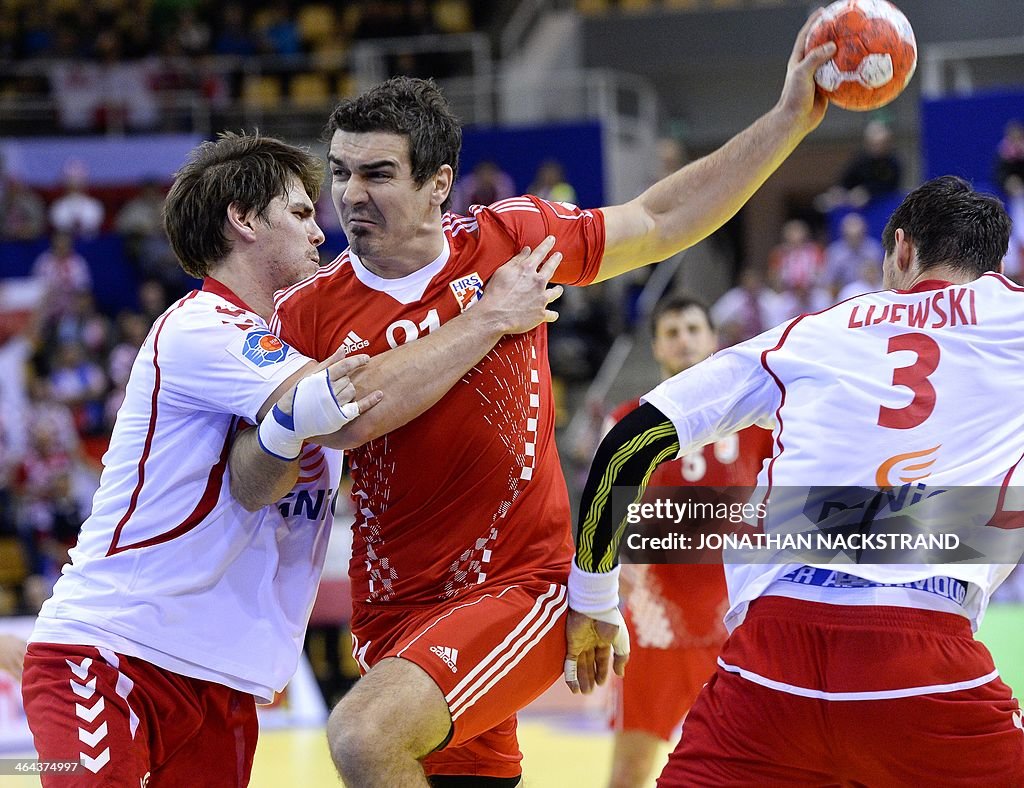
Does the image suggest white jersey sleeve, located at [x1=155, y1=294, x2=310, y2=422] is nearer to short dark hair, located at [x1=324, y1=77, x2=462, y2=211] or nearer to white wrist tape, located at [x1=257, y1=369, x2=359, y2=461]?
white wrist tape, located at [x1=257, y1=369, x2=359, y2=461]

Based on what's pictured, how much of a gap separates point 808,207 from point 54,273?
466 inches

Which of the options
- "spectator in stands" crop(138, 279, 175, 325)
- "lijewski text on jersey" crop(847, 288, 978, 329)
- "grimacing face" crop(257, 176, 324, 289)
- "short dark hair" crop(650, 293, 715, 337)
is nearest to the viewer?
"lijewski text on jersey" crop(847, 288, 978, 329)

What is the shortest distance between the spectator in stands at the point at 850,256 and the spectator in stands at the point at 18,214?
949 centimetres

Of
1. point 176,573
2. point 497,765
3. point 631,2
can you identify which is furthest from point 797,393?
point 631,2

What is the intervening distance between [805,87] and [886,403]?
1279 mm

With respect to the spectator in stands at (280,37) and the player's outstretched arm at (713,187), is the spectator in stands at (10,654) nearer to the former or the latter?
the player's outstretched arm at (713,187)

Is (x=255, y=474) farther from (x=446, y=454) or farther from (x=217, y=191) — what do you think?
(x=217, y=191)

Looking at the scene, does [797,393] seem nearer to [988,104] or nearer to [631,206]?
[631,206]

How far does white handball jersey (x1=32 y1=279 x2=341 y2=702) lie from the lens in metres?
3.74

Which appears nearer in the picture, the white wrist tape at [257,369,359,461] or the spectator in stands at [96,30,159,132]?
the white wrist tape at [257,369,359,461]

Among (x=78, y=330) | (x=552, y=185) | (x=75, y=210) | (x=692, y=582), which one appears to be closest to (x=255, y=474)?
(x=692, y=582)

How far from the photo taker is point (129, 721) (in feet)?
11.9

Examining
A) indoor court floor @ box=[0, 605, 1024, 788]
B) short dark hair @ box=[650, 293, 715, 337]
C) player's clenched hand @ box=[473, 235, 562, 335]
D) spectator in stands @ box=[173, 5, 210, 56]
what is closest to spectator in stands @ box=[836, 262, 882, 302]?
indoor court floor @ box=[0, 605, 1024, 788]

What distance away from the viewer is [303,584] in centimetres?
402
